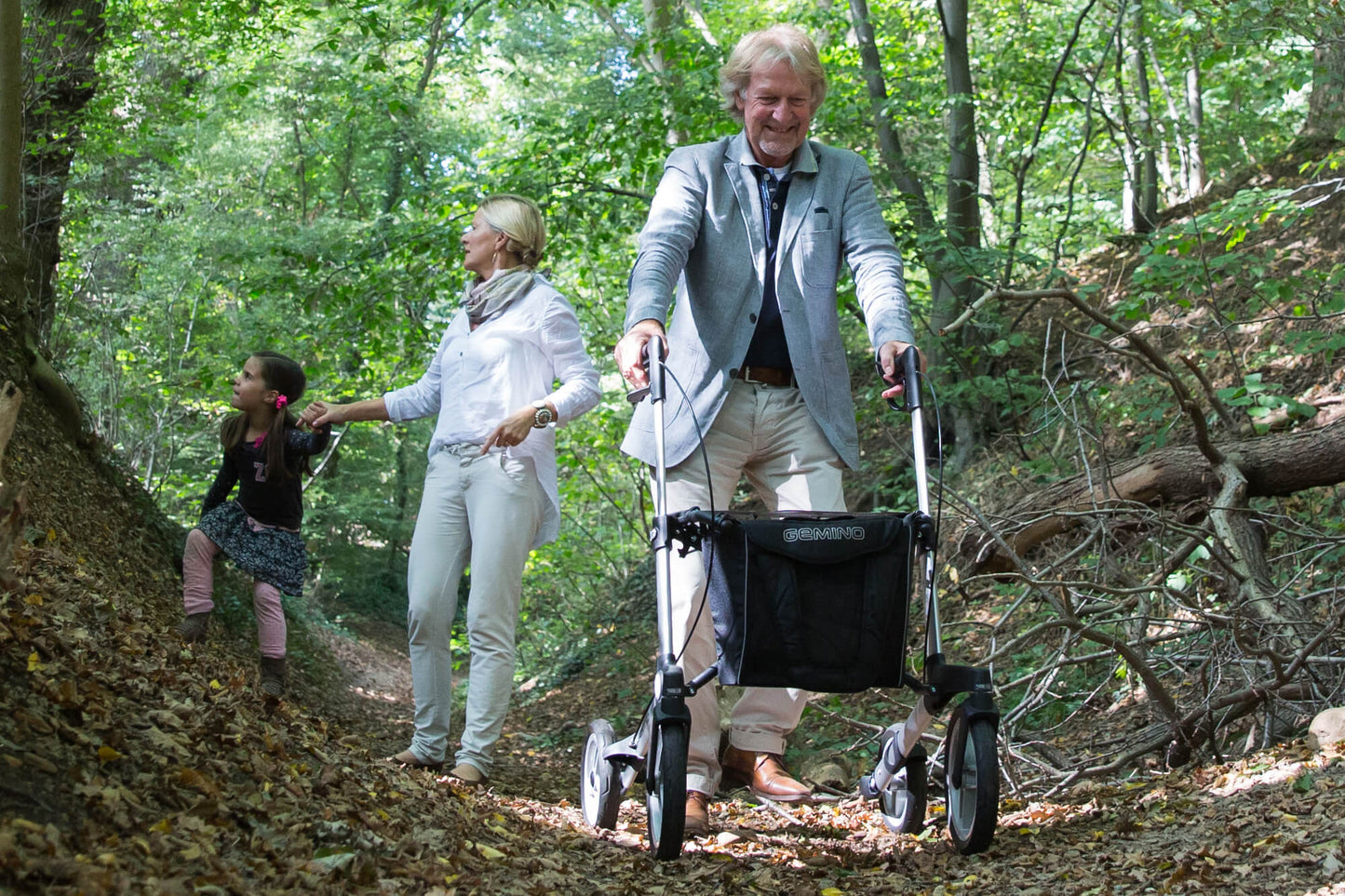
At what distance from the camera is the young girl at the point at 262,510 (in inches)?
204

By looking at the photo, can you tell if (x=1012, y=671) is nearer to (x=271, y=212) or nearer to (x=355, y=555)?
(x=355, y=555)

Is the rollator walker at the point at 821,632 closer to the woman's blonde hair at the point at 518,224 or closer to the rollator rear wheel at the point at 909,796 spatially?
the rollator rear wheel at the point at 909,796

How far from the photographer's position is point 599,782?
345 centimetres

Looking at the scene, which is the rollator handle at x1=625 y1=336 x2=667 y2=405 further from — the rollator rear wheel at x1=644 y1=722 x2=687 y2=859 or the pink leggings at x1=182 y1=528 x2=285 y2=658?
the pink leggings at x1=182 y1=528 x2=285 y2=658

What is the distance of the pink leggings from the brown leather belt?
2.78m

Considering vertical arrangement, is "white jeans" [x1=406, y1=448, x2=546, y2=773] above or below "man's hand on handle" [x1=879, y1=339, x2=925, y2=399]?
below

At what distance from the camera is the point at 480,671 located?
13.7 feet

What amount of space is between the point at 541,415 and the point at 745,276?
985mm

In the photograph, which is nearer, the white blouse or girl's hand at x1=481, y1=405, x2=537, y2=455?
girl's hand at x1=481, y1=405, x2=537, y2=455

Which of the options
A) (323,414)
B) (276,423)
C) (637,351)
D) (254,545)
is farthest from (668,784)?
(276,423)

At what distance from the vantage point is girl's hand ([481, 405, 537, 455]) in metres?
4.02

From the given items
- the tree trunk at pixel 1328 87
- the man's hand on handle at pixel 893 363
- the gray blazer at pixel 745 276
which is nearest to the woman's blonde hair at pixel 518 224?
the gray blazer at pixel 745 276

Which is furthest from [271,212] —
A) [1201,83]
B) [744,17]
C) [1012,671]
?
[1012,671]

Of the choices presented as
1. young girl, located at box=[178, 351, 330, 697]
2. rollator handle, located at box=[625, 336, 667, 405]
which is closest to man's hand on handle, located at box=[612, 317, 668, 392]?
rollator handle, located at box=[625, 336, 667, 405]
